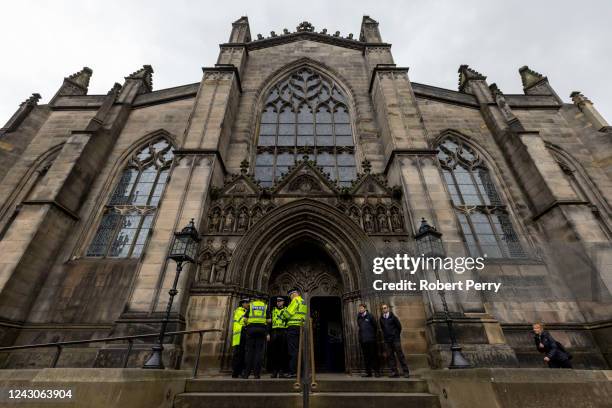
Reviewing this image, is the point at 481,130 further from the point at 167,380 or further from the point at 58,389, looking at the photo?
the point at 58,389

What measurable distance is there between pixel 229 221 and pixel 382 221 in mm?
4754

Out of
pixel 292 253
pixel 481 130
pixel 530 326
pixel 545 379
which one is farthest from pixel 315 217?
pixel 481 130

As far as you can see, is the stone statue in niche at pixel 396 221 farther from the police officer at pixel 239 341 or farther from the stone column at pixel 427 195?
the police officer at pixel 239 341

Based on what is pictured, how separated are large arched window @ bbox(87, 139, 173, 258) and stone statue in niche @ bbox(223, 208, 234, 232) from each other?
338cm

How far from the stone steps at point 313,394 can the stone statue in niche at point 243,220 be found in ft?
14.3

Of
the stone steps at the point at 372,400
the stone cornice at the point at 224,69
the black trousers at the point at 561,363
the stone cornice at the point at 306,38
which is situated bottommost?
the stone steps at the point at 372,400

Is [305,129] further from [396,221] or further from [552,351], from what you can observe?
[552,351]

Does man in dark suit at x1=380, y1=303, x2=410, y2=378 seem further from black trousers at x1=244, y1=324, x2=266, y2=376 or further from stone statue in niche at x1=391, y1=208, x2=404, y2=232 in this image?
stone statue in niche at x1=391, y1=208, x2=404, y2=232

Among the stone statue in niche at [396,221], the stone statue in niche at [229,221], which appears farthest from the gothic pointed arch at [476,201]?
the stone statue in niche at [229,221]

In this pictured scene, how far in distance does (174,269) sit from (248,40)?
14.9 metres

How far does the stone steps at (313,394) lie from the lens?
13.6 ft

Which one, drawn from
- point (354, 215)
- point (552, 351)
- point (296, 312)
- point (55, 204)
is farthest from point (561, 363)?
point (55, 204)

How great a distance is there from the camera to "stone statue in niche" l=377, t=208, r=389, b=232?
847cm

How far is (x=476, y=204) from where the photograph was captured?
1071 cm
